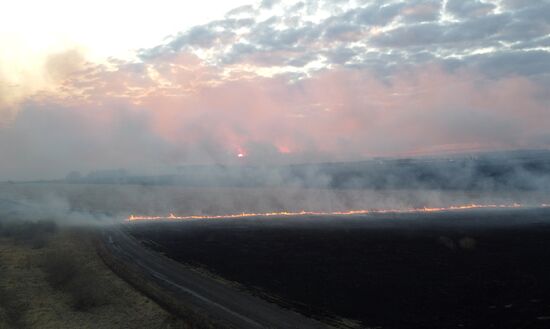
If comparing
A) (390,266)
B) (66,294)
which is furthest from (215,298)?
(390,266)

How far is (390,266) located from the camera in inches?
2501

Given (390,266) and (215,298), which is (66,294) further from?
(390,266)

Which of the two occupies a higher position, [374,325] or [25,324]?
[25,324]

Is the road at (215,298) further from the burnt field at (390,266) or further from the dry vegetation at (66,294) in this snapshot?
the dry vegetation at (66,294)

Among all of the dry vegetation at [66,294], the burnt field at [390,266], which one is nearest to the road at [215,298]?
the burnt field at [390,266]

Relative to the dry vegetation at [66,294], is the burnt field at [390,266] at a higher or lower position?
lower

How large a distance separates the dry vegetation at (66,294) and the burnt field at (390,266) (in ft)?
45.0

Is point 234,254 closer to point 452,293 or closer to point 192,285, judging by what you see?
point 192,285

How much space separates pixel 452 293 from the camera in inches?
1948

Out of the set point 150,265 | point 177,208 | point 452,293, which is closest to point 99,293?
point 150,265

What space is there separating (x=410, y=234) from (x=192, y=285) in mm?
59974

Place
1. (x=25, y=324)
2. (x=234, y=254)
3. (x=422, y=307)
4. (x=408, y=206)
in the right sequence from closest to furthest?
(x=25, y=324) < (x=422, y=307) < (x=234, y=254) < (x=408, y=206)

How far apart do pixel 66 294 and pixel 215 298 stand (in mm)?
16577

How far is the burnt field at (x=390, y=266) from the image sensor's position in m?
43.1
